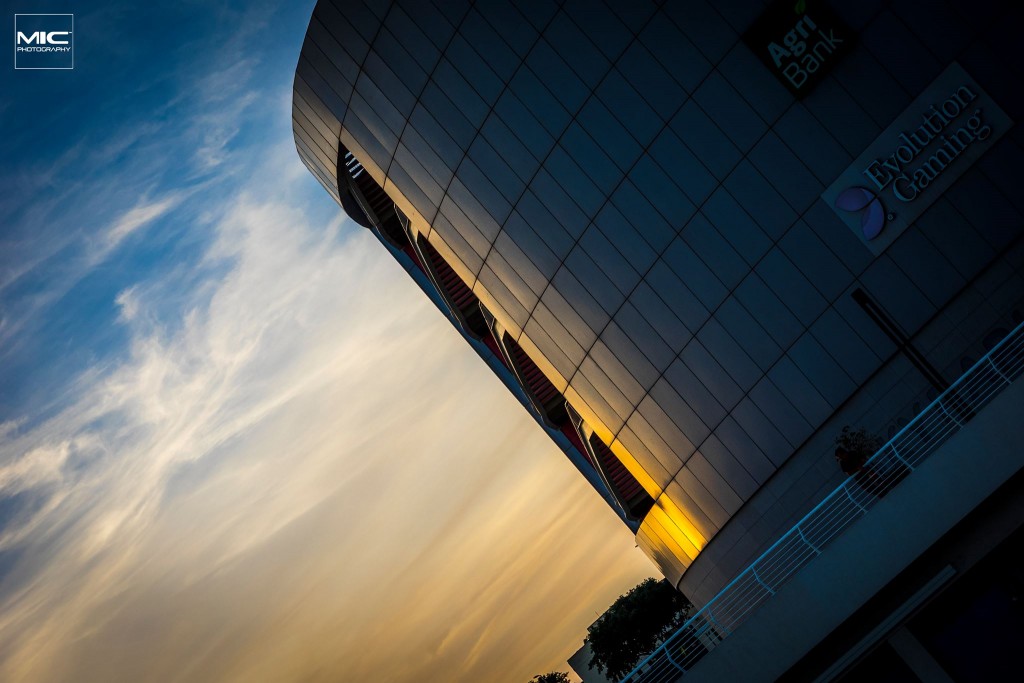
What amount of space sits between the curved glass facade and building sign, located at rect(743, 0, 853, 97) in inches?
5.1

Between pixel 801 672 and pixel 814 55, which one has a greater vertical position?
pixel 814 55

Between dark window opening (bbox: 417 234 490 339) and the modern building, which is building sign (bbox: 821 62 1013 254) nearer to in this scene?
the modern building

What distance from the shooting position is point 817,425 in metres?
21.3

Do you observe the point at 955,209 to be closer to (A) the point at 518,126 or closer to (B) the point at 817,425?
(B) the point at 817,425

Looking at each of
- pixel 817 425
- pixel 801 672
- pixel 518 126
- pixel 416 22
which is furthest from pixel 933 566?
pixel 416 22

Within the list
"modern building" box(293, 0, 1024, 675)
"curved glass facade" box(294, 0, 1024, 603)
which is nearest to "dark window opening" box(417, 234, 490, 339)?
"modern building" box(293, 0, 1024, 675)

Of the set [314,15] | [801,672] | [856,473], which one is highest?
[314,15]

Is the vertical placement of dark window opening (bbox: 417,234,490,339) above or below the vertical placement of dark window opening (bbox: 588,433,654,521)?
above

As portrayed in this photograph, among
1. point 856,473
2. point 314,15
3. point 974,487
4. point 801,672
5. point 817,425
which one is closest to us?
point 974,487

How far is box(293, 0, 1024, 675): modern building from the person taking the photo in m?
19.6

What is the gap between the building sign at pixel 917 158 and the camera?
19.4 metres

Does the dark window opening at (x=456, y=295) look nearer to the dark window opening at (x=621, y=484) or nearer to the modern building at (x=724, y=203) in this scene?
the dark window opening at (x=621, y=484)

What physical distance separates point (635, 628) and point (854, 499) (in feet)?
214

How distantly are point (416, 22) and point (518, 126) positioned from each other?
4920mm
